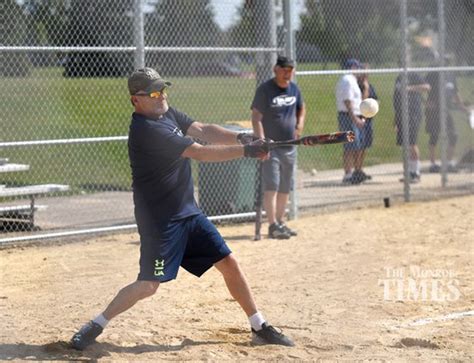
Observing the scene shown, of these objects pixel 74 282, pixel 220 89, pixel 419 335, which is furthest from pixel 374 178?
pixel 419 335

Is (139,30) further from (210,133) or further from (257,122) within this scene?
(210,133)

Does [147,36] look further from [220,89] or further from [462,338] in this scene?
[462,338]

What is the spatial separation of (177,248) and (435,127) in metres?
11.0

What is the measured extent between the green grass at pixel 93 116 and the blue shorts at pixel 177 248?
17.8ft

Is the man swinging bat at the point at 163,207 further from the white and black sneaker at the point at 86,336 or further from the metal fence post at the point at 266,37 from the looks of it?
the metal fence post at the point at 266,37

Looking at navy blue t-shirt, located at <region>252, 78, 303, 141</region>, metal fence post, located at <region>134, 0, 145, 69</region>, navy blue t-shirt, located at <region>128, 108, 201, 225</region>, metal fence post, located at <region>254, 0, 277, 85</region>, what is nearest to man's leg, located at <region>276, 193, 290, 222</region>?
navy blue t-shirt, located at <region>252, 78, 303, 141</region>

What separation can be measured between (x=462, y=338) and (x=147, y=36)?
690 cm

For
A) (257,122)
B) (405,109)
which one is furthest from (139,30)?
(405,109)

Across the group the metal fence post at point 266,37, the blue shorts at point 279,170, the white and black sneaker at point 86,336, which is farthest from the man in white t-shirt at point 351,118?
the white and black sneaker at point 86,336

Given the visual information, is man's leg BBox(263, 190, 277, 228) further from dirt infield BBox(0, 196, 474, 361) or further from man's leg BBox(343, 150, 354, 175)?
man's leg BBox(343, 150, 354, 175)

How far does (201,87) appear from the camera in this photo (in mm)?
14211

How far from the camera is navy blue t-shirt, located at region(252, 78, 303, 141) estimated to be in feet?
35.8

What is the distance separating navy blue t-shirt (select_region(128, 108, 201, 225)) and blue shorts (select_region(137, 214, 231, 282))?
0.23 feet

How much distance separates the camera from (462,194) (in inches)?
579
